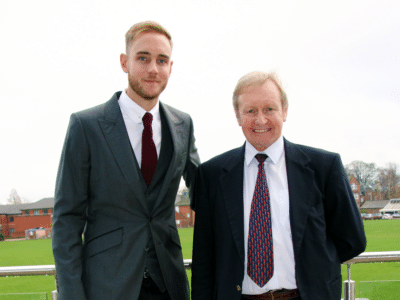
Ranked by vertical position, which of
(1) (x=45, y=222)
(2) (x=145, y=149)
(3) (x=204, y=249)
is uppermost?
(2) (x=145, y=149)

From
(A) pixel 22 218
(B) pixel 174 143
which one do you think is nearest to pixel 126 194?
(B) pixel 174 143

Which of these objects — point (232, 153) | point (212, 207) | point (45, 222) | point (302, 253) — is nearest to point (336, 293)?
point (302, 253)

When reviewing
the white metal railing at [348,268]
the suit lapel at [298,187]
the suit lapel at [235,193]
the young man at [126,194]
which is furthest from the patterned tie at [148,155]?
the suit lapel at [298,187]

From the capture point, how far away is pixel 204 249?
224cm

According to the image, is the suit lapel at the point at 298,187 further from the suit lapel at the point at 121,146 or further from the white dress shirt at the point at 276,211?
the suit lapel at the point at 121,146

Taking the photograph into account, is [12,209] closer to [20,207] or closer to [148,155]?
[20,207]

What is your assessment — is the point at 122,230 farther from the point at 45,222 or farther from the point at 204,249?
the point at 45,222

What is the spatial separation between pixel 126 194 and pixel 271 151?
903mm

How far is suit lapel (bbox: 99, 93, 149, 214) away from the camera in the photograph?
2150mm

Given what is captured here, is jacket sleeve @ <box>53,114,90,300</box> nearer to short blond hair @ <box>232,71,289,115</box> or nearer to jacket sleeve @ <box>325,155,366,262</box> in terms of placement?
short blond hair @ <box>232,71,289,115</box>

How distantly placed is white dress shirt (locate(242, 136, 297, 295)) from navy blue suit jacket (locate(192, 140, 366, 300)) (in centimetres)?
4

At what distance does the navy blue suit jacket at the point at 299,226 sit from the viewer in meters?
2.04

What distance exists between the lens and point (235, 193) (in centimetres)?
220

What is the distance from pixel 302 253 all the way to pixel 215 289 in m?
0.57
